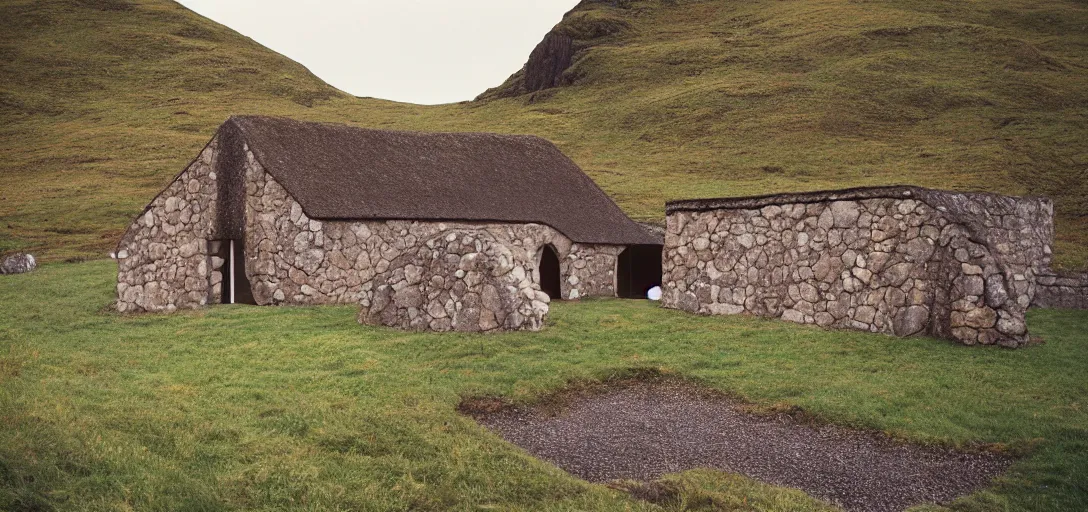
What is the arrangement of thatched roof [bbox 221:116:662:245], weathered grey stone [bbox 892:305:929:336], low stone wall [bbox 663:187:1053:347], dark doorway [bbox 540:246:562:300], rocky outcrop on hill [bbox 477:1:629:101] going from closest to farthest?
low stone wall [bbox 663:187:1053:347] < weathered grey stone [bbox 892:305:929:336] < thatched roof [bbox 221:116:662:245] < dark doorway [bbox 540:246:562:300] < rocky outcrop on hill [bbox 477:1:629:101]

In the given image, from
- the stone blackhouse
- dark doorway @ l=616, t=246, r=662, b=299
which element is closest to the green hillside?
dark doorway @ l=616, t=246, r=662, b=299

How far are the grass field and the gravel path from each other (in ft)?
1.53

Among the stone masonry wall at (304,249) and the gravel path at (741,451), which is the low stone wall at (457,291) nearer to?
the stone masonry wall at (304,249)

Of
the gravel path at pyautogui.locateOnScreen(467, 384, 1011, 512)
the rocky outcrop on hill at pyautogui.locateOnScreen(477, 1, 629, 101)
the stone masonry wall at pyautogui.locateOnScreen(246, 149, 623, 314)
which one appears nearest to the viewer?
the gravel path at pyautogui.locateOnScreen(467, 384, 1011, 512)

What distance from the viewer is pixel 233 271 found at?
969 inches

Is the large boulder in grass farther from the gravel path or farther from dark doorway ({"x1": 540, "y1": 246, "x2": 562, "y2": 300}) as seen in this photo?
the gravel path

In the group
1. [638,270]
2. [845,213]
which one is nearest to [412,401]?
[845,213]

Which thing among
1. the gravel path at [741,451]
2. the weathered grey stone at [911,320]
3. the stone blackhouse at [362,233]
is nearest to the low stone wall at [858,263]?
the weathered grey stone at [911,320]

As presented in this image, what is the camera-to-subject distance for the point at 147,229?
23.9 meters

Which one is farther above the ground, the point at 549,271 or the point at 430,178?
the point at 430,178

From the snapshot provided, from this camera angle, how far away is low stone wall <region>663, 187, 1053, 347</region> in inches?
594

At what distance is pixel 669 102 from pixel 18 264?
5763cm

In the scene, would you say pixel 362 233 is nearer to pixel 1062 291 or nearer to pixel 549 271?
pixel 549 271

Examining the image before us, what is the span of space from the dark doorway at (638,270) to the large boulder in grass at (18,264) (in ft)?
72.1
